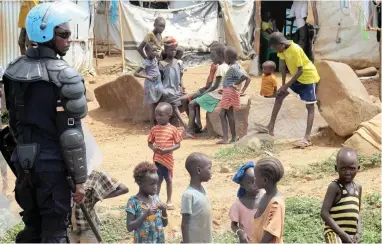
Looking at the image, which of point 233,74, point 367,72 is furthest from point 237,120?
point 367,72

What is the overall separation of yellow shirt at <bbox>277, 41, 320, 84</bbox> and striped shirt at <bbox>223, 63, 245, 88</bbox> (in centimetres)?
69

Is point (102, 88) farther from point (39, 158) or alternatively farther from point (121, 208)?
point (39, 158)

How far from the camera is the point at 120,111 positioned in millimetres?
12383

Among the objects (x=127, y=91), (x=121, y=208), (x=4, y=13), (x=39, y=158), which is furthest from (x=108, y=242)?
(x=4, y=13)

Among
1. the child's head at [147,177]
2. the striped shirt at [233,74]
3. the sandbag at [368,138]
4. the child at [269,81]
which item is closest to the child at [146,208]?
the child's head at [147,177]

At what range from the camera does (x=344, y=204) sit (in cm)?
457

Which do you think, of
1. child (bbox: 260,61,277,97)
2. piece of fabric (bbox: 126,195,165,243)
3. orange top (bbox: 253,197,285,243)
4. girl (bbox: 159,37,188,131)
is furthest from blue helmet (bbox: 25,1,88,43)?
girl (bbox: 159,37,188,131)

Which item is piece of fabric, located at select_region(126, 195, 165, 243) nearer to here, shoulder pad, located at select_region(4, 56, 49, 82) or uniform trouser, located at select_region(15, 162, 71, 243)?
uniform trouser, located at select_region(15, 162, 71, 243)

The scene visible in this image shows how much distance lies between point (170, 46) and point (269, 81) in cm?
148

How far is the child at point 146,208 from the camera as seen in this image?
469 centimetres

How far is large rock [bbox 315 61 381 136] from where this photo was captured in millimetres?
8836

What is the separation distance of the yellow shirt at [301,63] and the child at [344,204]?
14.2 feet

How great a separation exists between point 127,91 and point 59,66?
302 inches

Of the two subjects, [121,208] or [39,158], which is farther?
[121,208]
